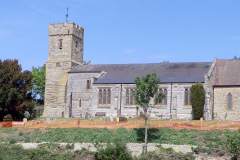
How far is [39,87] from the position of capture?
11200 centimetres

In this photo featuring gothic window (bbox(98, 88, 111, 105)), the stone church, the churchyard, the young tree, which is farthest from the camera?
gothic window (bbox(98, 88, 111, 105))

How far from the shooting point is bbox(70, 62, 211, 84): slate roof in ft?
235

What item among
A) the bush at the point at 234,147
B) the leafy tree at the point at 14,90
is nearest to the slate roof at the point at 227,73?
the bush at the point at 234,147

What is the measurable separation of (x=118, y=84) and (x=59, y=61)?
11.6 m

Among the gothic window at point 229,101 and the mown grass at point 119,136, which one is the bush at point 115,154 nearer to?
the mown grass at point 119,136

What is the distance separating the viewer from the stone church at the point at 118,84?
229ft

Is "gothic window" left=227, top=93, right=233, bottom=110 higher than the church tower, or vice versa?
the church tower

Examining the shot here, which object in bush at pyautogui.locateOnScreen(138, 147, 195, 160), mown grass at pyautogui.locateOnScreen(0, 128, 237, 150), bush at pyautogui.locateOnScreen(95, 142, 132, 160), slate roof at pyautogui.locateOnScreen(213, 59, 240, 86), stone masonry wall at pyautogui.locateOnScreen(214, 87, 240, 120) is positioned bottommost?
bush at pyautogui.locateOnScreen(138, 147, 195, 160)

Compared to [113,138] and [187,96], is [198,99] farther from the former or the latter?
[113,138]

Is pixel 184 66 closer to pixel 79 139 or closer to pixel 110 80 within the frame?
pixel 110 80

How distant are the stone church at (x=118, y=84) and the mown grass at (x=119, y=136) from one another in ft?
41.6

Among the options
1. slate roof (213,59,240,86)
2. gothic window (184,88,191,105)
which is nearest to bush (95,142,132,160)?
gothic window (184,88,191,105)

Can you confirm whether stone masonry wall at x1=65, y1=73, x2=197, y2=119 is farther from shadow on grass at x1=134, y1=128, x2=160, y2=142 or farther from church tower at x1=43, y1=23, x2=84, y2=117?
shadow on grass at x1=134, y1=128, x2=160, y2=142

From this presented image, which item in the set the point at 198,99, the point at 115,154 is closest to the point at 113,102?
the point at 198,99
